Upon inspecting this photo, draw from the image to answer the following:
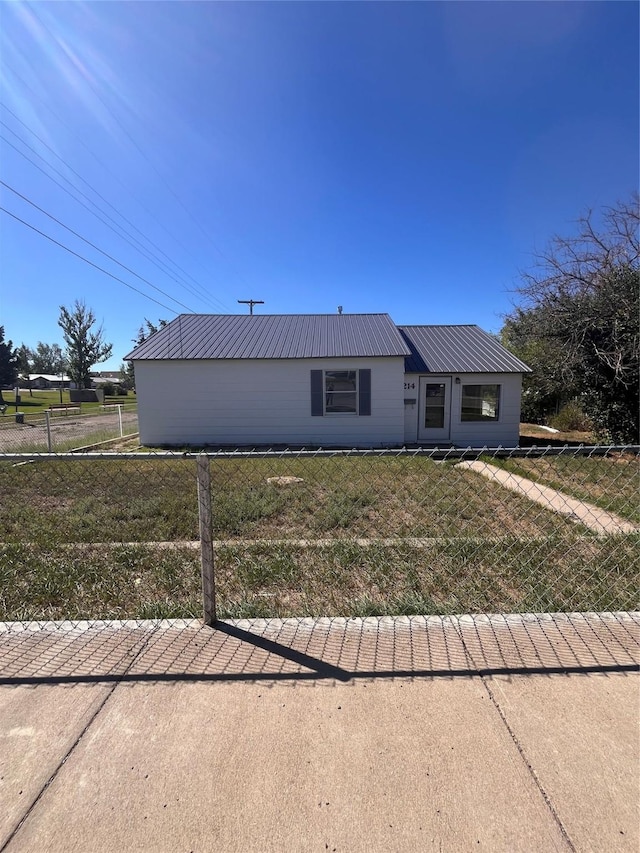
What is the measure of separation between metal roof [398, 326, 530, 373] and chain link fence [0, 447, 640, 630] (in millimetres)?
5421

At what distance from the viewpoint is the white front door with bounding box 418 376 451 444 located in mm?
11445

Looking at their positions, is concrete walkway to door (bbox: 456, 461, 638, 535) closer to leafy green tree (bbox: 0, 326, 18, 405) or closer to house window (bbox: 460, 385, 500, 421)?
house window (bbox: 460, 385, 500, 421)

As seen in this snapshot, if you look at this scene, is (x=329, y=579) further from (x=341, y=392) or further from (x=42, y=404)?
(x=42, y=404)

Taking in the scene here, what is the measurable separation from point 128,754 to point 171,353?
10.9 meters

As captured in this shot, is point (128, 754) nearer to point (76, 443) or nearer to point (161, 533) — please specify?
point (161, 533)

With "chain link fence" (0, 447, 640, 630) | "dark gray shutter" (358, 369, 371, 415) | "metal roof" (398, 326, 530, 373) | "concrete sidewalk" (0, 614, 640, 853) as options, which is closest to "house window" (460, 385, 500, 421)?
"metal roof" (398, 326, 530, 373)

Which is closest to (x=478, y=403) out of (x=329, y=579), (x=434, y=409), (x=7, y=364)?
(x=434, y=409)

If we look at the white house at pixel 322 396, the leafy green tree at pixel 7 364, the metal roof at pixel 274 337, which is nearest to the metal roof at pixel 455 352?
the white house at pixel 322 396

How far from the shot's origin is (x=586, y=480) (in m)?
6.54

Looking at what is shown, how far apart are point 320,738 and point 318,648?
0.60m

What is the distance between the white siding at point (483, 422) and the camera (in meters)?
11.3

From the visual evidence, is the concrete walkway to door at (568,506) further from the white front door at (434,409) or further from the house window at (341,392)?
the house window at (341,392)

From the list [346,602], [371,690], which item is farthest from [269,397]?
[371,690]

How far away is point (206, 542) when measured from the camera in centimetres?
247
